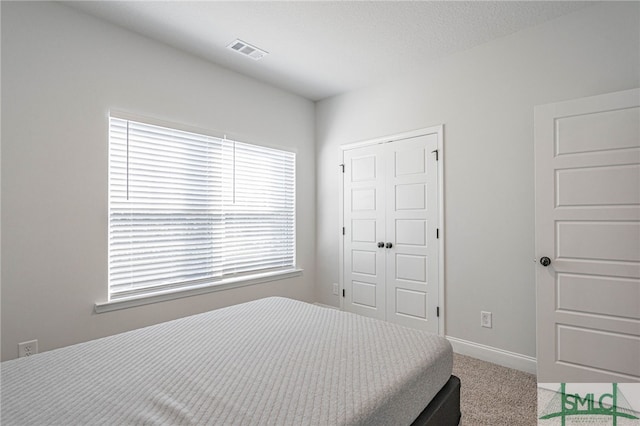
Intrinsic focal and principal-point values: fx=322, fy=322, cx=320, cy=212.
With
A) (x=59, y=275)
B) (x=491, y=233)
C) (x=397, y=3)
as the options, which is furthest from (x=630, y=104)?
(x=59, y=275)

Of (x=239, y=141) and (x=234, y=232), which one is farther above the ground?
(x=239, y=141)

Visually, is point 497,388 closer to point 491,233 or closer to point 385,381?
point 491,233

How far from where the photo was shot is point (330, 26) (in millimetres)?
2531

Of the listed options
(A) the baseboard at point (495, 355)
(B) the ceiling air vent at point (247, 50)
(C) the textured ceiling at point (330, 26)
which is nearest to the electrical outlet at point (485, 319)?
(A) the baseboard at point (495, 355)

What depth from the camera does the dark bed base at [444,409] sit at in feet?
4.33

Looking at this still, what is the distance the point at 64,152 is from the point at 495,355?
3.68 metres

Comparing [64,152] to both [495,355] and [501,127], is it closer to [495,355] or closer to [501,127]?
[501,127]

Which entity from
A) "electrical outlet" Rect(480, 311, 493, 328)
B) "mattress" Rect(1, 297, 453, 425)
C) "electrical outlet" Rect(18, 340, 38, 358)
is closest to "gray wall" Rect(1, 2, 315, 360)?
"electrical outlet" Rect(18, 340, 38, 358)

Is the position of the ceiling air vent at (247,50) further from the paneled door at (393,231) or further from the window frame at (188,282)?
the paneled door at (393,231)

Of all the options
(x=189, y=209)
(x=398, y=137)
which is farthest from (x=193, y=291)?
(x=398, y=137)

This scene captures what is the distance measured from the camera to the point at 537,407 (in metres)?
2.07

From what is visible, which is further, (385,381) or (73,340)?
(73,340)

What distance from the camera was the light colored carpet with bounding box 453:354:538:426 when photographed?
6.41ft

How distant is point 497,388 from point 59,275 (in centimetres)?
319
